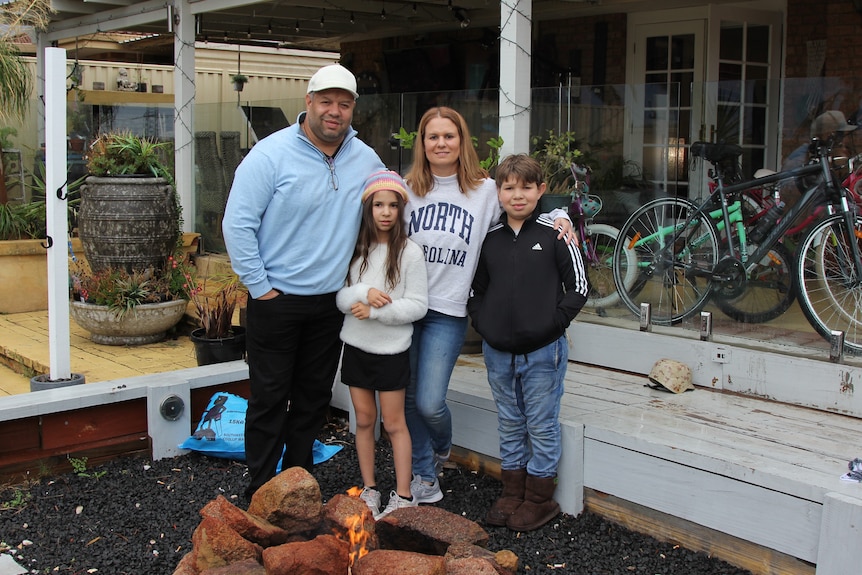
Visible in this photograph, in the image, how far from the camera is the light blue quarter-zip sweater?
343 centimetres

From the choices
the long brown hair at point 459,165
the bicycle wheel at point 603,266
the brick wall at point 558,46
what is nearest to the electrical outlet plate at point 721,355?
the bicycle wheel at point 603,266

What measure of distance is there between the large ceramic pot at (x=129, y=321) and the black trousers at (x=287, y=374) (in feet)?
9.48

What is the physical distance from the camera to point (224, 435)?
174 inches

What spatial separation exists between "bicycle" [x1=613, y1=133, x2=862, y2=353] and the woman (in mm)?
1540

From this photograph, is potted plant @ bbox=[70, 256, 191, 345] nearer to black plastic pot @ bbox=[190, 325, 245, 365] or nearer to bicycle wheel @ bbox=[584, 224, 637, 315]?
black plastic pot @ bbox=[190, 325, 245, 365]

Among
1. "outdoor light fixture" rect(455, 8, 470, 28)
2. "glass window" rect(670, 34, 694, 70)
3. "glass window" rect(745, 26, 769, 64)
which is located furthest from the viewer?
"outdoor light fixture" rect(455, 8, 470, 28)

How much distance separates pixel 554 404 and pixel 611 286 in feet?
6.15

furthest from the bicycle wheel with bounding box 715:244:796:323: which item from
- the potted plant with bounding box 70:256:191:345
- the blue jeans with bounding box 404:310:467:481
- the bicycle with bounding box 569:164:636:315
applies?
the potted plant with bounding box 70:256:191:345

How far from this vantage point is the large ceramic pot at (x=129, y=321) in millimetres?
6406

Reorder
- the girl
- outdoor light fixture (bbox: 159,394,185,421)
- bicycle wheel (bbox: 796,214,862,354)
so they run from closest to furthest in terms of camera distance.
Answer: the girl → bicycle wheel (bbox: 796,214,862,354) → outdoor light fixture (bbox: 159,394,185,421)

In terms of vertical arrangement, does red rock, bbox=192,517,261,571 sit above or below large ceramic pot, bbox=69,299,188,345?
below

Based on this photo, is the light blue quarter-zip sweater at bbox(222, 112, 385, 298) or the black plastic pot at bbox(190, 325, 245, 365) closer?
the light blue quarter-zip sweater at bbox(222, 112, 385, 298)

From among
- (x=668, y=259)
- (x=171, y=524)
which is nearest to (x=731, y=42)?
(x=668, y=259)

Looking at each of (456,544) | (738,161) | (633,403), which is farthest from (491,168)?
(456,544)
